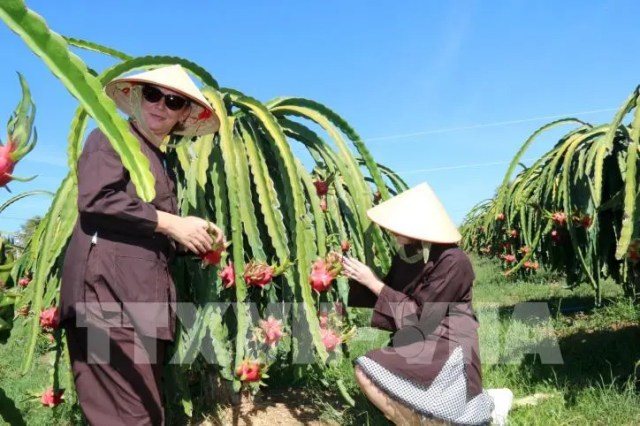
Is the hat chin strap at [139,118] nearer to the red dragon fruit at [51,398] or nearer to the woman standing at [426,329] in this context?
the woman standing at [426,329]

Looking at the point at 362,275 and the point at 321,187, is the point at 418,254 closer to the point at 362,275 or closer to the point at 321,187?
the point at 362,275

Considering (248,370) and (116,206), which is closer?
(116,206)

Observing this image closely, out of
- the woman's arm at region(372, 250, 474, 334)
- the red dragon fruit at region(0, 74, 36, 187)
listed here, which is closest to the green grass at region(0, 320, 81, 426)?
the red dragon fruit at region(0, 74, 36, 187)

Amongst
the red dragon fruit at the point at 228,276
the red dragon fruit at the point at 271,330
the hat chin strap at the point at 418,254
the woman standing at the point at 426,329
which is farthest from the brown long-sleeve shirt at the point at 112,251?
the hat chin strap at the point at 418,254

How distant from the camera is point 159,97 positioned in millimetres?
1871

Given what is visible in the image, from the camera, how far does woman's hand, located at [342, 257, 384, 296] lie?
2385 millimetres

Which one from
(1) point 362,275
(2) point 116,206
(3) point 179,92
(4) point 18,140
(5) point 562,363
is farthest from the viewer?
(5) point 562,363

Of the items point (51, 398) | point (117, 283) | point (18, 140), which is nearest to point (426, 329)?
point (117, 283)

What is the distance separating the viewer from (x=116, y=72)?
182 centimetres

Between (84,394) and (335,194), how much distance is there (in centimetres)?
140

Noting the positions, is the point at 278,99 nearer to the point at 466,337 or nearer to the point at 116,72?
the point at 116,72

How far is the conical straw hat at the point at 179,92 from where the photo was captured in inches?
72.2

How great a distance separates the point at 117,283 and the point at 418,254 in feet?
3.97

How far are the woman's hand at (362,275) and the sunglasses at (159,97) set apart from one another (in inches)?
35.2
